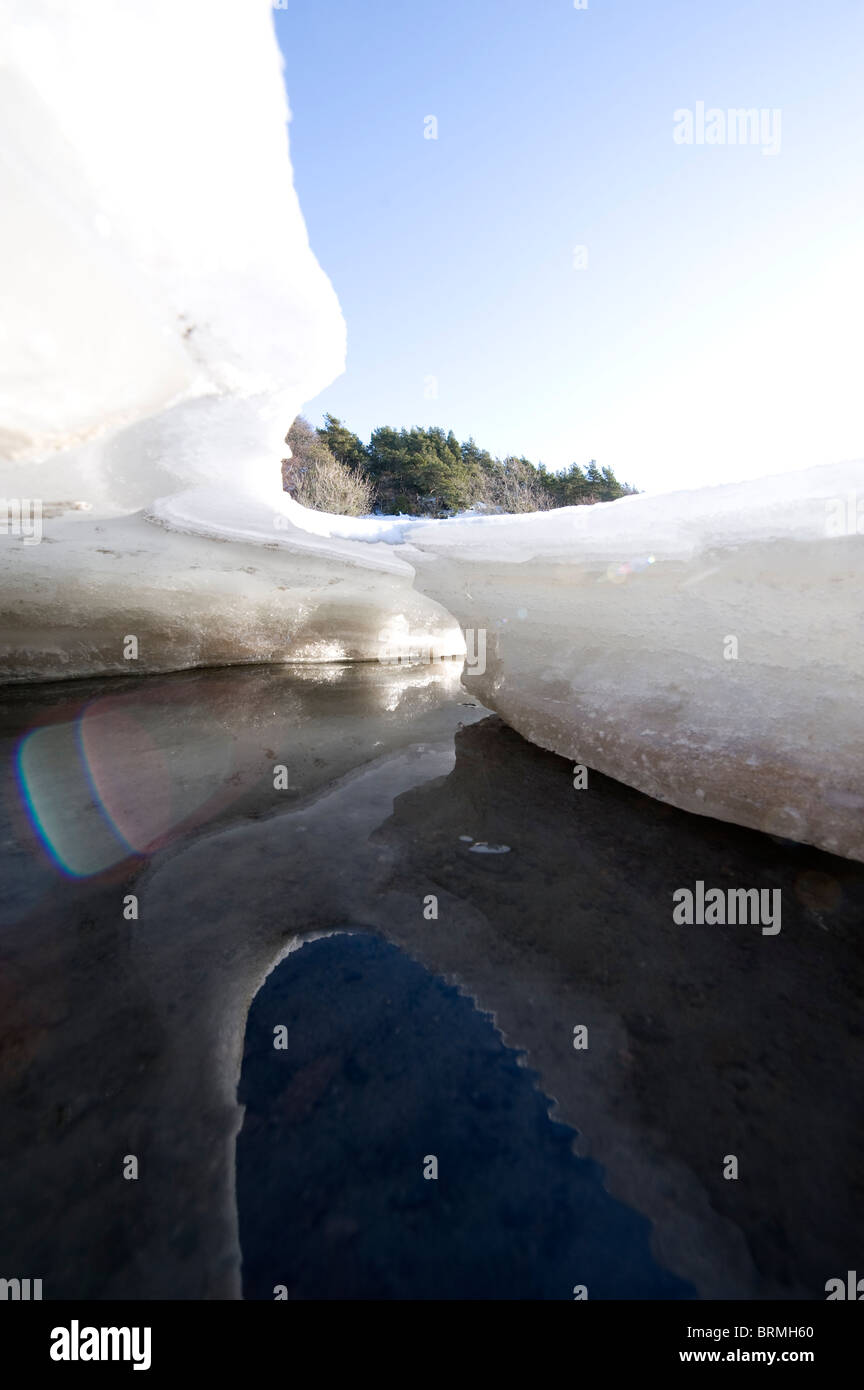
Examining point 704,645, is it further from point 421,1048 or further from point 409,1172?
point 409,1172

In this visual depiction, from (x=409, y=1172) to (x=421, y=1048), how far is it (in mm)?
274

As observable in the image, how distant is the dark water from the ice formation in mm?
1580

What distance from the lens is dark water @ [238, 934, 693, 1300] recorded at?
90 centimetres

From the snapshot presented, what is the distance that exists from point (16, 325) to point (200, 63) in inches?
99.2

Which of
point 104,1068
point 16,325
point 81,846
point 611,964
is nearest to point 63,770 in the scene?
point 81,846

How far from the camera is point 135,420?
628cm

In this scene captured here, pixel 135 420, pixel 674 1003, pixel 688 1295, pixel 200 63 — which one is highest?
pixel 200 63

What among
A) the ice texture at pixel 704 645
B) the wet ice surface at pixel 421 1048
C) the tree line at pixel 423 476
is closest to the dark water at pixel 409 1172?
the wet ice surface at pixel 421 1048

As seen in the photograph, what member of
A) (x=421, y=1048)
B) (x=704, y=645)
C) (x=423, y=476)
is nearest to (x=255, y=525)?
(x=704, y=645)

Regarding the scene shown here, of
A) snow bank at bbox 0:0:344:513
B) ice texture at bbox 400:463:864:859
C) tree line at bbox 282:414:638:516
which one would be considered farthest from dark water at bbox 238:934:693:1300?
tree line at bbox 282:414:638:516

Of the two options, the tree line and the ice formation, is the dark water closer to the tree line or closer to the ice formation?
the ice formation

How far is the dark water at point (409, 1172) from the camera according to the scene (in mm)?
895

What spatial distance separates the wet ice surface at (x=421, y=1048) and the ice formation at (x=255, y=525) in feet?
2.02
